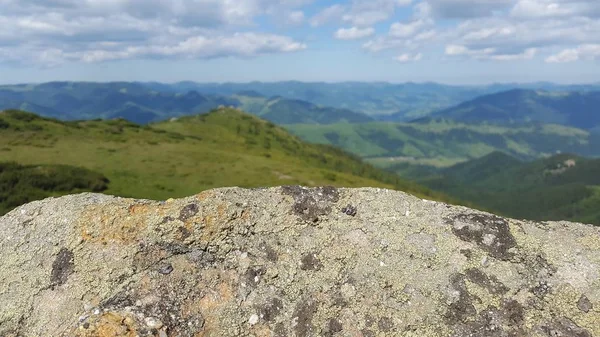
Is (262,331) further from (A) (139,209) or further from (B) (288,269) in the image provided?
(A) (139,209)

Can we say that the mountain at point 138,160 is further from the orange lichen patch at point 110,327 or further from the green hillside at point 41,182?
the orange lichen patch at point 110,327

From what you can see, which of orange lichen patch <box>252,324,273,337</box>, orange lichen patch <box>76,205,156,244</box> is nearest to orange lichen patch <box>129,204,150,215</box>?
orange lichen patch <box>76,205,156,244</box>

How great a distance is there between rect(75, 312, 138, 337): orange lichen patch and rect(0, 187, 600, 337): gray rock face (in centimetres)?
2

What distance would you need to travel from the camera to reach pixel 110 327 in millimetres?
6742

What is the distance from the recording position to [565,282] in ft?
25.7

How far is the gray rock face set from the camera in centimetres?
734

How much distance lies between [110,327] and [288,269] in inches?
125

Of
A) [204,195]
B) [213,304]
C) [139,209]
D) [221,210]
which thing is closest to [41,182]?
[139,209]

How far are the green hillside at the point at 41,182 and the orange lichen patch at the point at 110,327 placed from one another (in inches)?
4009

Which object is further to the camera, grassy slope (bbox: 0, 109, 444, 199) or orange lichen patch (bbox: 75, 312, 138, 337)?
grassy slope (bbox: 0, 109, 444, 199)

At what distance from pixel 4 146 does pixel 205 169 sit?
66.4 metres

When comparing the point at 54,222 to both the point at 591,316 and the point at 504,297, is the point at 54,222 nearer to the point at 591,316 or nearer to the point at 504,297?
the point at 504,297

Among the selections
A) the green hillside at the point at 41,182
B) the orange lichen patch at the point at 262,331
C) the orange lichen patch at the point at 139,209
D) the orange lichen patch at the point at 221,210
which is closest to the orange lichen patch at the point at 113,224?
the orange lichen patch at the point at 139,209

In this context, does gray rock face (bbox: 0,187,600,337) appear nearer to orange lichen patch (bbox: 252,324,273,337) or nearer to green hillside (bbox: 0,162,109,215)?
orange lichen patch (bbox: 252,324,273,337)
